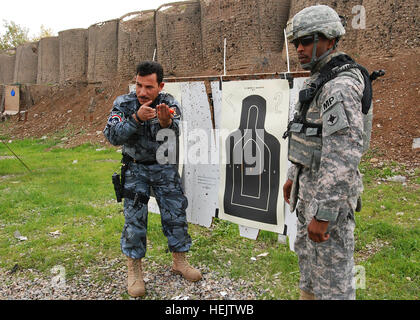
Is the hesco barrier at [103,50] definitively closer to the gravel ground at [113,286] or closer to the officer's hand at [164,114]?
the gravel ground at [113,286]

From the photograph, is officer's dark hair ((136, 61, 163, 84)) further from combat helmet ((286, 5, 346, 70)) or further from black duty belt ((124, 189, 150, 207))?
combat helmet ((286, 5, 346, 70))

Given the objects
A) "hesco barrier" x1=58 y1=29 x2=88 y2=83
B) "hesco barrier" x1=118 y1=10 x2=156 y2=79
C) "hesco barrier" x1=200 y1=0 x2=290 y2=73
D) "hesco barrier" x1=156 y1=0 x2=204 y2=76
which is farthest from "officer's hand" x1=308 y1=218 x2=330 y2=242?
"hesco barrier" x1=58 y1=29 x2=88 y2=83

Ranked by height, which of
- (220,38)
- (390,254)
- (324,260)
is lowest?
(390,254)

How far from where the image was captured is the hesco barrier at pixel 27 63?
21344 mm

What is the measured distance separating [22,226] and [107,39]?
42.6 feet

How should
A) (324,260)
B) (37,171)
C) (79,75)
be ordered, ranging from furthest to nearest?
(79,75) → (37,171) → (324,260)

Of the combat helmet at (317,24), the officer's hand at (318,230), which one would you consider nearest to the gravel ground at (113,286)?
the officer's hand at (318,230)

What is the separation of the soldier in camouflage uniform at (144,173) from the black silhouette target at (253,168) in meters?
0.65

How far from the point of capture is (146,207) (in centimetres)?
280

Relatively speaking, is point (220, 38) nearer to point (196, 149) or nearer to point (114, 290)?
point (196, 149)

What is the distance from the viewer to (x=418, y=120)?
21.3ft

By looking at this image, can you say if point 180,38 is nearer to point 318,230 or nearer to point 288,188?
point 288,188

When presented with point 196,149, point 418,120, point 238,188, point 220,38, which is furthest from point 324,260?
point 220,38

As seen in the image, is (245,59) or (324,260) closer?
(324,260)
